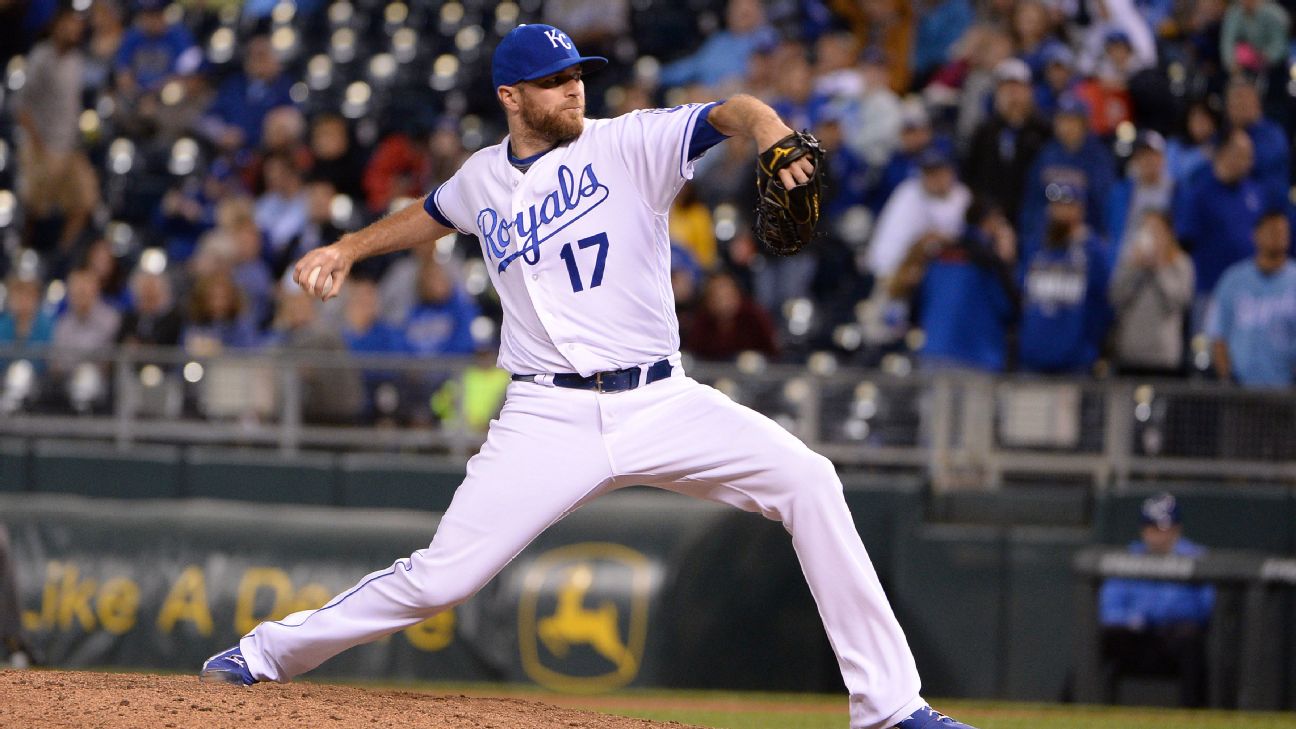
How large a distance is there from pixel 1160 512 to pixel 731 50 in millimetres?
5548

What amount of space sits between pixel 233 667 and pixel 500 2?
11225mm

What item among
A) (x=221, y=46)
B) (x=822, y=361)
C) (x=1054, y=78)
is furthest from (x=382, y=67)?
(x=1054, y=78)

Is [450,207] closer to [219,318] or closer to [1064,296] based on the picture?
[1064,296]

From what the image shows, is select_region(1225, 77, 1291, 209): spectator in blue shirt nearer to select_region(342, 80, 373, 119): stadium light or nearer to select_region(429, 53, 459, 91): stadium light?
select_region(429, 53, 459, 91): stadium light

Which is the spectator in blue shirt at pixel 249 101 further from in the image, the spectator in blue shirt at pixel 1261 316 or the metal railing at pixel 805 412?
the spectator in blue shirt at pixel 1261 316

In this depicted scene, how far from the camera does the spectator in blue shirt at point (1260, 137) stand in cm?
1044

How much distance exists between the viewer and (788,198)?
4.36 m

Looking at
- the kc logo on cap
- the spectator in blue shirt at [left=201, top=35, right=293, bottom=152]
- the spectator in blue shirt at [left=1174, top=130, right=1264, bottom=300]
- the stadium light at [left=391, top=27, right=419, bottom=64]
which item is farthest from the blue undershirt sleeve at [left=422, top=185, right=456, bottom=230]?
the stadium light at [left=391, top=27, right=419, bottom=64]

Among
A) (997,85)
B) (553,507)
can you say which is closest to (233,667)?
(553,507)

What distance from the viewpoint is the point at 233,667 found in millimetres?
5102

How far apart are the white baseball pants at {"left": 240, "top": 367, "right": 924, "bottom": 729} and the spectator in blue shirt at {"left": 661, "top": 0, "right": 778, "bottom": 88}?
8216 millimetres

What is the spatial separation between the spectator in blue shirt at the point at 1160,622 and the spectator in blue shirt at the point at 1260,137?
2.49 meters

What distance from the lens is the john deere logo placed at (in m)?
9.22

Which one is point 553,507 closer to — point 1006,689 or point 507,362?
point 507,362
